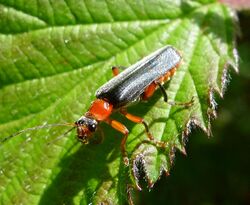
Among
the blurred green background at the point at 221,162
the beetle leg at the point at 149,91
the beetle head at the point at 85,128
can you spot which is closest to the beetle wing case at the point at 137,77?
the beetle leg at the point at 149,91

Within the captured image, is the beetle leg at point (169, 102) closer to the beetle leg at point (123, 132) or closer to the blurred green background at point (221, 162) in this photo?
the beetle leg at point (123, 132)

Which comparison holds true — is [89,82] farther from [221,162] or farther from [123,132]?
[221,162]

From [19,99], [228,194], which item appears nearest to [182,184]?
[228,194]

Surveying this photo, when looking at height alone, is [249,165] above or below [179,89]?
below

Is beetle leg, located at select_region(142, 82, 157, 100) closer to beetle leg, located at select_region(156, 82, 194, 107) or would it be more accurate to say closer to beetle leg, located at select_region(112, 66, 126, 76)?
beetle leg, located at select_region(156, 82, 194, 107)

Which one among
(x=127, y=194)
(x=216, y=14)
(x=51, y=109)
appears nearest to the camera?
(x=127, y=194)

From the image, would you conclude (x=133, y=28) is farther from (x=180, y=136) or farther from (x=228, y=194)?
(x=228, y=194)

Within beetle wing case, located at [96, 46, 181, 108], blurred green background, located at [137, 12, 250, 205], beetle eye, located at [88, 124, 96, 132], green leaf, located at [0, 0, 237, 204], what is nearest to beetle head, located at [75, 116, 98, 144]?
beetle eye, located at [88, 124, 96, 132]
